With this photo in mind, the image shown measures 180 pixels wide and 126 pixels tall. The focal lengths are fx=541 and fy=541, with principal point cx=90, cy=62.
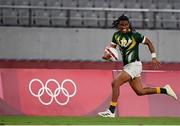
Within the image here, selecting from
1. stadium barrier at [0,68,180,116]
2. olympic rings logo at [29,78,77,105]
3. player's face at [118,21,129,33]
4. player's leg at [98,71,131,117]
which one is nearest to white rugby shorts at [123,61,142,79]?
player's leg at [98,71,131,117]

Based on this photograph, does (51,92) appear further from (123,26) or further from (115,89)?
(123,26)

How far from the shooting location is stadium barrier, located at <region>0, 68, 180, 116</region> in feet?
35.0

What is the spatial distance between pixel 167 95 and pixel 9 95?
10.5ft

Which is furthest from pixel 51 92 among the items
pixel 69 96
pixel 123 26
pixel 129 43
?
pixel 123 26

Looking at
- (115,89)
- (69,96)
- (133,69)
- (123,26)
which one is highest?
(123,26)

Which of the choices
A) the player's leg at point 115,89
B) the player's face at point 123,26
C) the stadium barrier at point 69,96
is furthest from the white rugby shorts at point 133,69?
the stadium barrier at point 69,96

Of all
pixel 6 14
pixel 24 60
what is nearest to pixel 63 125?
pixel 24 60

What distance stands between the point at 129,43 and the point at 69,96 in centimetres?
198

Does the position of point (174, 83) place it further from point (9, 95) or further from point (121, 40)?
point (9, 95)

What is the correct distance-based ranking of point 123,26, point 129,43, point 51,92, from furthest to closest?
point 51,92, point 129,43, point 123,26

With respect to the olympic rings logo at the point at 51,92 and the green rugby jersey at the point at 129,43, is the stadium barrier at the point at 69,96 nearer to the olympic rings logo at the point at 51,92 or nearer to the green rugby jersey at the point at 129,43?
the olympic rings logo at the point at 51,92

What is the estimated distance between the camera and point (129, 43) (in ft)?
31.3

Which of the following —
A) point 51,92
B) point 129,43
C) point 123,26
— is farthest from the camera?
point 51,92

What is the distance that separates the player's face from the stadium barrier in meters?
1.83
